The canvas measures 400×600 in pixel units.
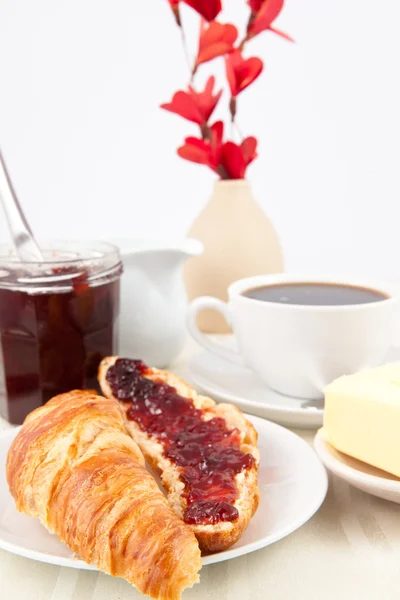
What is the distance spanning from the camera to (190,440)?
97cm

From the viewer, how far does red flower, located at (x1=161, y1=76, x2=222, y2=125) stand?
61.9 inches

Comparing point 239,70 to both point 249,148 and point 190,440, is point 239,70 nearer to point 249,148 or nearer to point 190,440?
point 249,148

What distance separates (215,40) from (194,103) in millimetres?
132

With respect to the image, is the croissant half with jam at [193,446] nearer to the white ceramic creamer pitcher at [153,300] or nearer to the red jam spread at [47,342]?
the red jam spread at [47,342]

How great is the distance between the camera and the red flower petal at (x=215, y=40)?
4.94 ft

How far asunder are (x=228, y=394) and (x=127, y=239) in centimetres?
43

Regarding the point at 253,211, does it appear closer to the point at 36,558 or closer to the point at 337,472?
the point at 337,472

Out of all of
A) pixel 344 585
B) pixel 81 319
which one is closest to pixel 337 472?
pixel 344 585

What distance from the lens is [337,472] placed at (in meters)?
0.87

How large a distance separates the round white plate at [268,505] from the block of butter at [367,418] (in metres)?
0.05

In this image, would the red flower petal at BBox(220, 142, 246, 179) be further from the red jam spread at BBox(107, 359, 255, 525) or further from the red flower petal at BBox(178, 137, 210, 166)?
the red jam spread at BBox(107, 359, 255, 525)

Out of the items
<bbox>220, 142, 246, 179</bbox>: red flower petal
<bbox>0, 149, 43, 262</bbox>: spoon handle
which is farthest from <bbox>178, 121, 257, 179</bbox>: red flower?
<bbox>0, 149, 43, 262</bbox>: spoon handle

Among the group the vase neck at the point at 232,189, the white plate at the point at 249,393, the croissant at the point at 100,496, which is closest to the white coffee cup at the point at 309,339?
the white plate at the point at 249,393

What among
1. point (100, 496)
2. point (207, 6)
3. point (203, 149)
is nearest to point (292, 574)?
point (100, 496)
